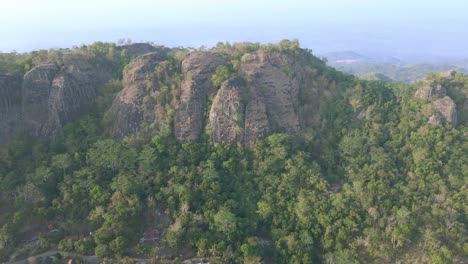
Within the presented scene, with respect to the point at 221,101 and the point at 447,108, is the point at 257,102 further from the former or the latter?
the point at 447,108

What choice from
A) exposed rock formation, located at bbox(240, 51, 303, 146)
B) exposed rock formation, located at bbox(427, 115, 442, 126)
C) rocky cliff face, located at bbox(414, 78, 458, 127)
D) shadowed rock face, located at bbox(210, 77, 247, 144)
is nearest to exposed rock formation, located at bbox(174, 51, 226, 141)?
shadowed rock face, located at bbox(210, 77, 247, 144)

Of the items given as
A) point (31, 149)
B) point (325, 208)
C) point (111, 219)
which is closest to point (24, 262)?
point (111, 219)

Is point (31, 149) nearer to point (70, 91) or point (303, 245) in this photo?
point (70, 91)

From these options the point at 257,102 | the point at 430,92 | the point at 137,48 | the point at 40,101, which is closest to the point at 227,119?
the point at 257,102

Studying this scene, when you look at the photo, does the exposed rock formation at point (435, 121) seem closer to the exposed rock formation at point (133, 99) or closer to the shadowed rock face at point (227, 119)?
the shadowed rock face at point (227, 119)

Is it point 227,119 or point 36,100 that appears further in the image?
point 36,100
